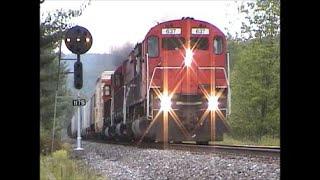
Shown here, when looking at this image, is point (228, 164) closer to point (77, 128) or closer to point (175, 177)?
point (175, 177)

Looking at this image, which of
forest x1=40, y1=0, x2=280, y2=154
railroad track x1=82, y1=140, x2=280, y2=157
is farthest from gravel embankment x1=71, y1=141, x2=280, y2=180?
forest x1=40, y1=0, x2=280, y2=154

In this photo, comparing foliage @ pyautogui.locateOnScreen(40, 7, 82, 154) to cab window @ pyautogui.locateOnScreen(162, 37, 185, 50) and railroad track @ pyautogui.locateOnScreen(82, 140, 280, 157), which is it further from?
cab window @ pyautogui.locateOnScreen(162, 37, 185, 50)

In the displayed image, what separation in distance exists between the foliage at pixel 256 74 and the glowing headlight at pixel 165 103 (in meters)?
0.64

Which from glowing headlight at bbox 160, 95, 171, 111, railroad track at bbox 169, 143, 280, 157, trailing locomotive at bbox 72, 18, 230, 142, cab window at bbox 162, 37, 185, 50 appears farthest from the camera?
cab window at bbox 162, 37, 185, 50

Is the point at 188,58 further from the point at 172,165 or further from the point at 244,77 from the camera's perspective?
the point at 172,165

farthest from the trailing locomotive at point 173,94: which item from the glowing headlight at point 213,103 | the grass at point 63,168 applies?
the grass at point 63,168

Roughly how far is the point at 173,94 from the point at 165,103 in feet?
0.37

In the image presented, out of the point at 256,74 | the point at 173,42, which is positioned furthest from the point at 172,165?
the point at 173,42

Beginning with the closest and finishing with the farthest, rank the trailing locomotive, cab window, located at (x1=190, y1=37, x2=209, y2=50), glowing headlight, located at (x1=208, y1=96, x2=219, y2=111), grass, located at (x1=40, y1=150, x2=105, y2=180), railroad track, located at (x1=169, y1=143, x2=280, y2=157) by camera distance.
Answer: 1. grass, located at (x1=40, y1=150, x2=105, y2=180)
2. railroad track, located at (x1=169, y1=143, x2=280, y2=157)
3. the trailing locomotive
4. glowing headlight, located at (x1=208, y1=96, x2=219, y2=111)
5. cab window, located at (x1=190, y1=37, x2=209, y2=50)

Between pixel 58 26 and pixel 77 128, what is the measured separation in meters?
0.60

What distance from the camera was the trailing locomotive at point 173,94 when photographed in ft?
9.75

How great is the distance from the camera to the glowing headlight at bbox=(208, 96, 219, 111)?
313cm

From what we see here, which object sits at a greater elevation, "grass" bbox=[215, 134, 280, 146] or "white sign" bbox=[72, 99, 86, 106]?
"white sign" bbox=[72, 99, 86, 106]
